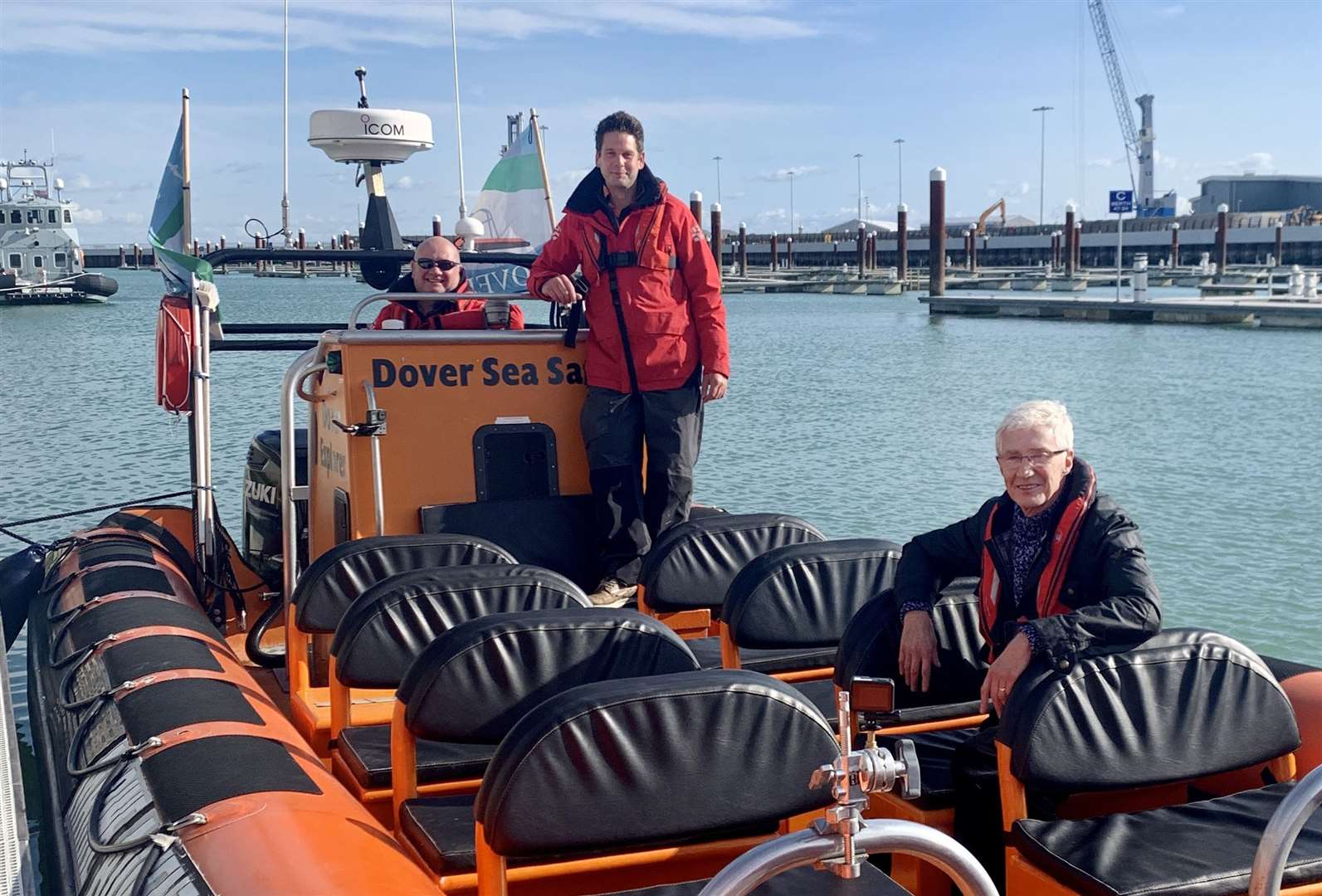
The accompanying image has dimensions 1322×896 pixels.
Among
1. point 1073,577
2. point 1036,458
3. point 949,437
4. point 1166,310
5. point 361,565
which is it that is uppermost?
point 1036,458

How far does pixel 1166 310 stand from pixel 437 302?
34987 millimetres

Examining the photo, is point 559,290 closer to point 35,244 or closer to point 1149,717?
point 1149,717

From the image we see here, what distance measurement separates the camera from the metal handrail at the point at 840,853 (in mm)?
1818

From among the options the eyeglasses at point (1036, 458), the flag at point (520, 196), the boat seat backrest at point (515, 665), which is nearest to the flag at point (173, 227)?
the flag at point (520, 196)

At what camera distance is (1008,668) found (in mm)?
3195

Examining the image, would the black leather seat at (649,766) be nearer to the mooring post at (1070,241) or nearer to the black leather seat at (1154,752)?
the black leather seat at (1154,752)

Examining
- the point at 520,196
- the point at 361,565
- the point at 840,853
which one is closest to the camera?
the point at 840,853

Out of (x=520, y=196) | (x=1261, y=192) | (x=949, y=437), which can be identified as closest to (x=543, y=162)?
(x=520, y=196)

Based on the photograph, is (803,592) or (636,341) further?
(636,341)

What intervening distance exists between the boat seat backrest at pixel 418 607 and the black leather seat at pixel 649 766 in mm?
899

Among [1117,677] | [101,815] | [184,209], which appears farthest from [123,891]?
[184,209]

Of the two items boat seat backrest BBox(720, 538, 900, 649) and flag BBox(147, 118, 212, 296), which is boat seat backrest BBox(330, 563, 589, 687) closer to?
boat seat backrest BBox(720, 538, 900, 649)

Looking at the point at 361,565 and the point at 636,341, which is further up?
the point at 636,341

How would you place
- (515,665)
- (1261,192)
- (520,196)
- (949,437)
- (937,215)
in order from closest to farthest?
(515,665) < (520,196) < (949,437) < (937,215) < (1261,192)
